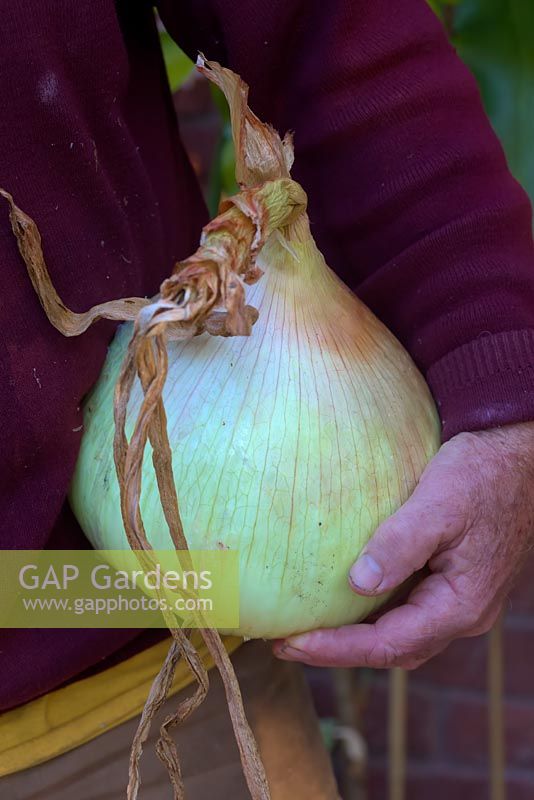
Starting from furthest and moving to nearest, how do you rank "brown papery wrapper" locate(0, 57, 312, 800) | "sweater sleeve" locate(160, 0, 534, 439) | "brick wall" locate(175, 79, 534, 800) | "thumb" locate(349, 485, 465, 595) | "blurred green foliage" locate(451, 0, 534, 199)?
"brick wall" locate(175, 79, 534, 800) → "blurred green foliage" locate(451, 0, 534, 199) → "sweater sleeve" locate(160, 0, 534, 439) → "thumb" locate(349, 485, 465, 595) → "brown papery wrapper" locate(0, 57, 312, 800)

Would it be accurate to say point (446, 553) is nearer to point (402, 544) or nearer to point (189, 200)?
point (402, 544)

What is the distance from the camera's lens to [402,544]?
1.92ft

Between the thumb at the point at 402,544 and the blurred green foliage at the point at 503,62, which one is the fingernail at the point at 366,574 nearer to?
the thumb at the point at 402,544

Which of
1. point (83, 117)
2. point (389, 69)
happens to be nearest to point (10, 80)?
point (83, 117)

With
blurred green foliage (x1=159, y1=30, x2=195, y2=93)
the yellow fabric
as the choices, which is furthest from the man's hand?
blurred green foliage (x1=159, y1=30, x2=195, y2=93)

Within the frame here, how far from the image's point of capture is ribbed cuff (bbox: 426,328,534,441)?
655 mm

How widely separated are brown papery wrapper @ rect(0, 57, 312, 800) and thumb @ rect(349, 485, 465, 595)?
10 cm

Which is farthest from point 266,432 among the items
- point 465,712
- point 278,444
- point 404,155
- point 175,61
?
point 465,712

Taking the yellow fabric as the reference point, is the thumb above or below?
above

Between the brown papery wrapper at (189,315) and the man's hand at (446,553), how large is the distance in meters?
0.10

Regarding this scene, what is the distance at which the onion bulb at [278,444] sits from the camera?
0.56 m

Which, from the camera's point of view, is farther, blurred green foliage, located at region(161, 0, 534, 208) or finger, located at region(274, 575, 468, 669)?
blurred green foliage, located at region(161, 0, 534, 208)

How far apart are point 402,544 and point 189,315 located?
21cm

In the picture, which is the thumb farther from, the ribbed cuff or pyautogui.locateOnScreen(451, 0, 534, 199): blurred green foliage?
pyautogui.locateOnScreen(451, 0, 534, 199): blurred green foliage
